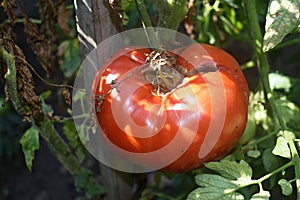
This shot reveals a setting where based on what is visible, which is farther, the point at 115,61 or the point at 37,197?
the point at 37,197

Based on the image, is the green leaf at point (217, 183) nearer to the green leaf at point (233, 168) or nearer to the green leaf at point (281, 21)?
the green leaf at point (233, 168)

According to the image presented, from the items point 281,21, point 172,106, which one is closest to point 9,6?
point 172,106

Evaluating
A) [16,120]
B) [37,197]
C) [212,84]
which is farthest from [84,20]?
[37,197]

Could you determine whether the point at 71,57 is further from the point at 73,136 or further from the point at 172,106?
the point at 172,106

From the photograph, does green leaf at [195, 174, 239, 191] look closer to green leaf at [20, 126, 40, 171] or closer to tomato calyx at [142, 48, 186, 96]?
tomato calyx at [142, 48, 186, 96]

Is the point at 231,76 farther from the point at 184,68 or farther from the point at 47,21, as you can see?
the point at 47,21

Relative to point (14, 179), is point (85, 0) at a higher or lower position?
higher

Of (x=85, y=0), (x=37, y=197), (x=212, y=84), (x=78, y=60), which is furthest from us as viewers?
(x=37, y=197)
